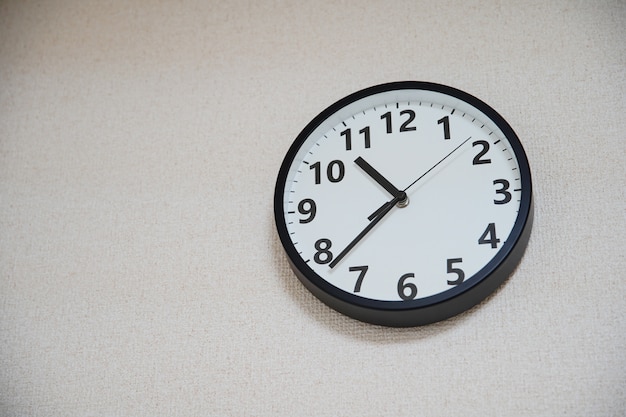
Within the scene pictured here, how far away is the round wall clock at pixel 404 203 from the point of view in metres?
1.17

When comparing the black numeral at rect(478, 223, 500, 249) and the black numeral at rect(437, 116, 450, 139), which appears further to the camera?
the black numeral at rect(437, 116, 450, 139)

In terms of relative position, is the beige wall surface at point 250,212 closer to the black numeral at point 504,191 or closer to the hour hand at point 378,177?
the black numeral at point 504,191

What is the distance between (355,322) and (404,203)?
0.25 metres

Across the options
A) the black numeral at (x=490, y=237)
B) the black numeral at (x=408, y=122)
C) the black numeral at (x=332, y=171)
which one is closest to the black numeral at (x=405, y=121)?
the black numeral at (x=408, y=122)

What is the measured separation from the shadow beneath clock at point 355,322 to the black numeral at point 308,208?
0.33 feet

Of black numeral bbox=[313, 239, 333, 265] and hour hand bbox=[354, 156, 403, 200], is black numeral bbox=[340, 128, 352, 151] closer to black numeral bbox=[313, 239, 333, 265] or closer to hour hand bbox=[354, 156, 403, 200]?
hour hand bbox=[354, 156, 403, 200]

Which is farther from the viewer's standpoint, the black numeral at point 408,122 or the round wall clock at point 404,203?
the black numeral at point 408,122

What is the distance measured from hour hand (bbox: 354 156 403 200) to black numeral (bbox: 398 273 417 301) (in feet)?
0.53

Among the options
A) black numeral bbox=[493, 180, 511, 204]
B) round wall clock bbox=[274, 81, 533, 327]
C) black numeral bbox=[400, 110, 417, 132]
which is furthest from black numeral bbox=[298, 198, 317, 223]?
black numeral bbox=[493, 180, 511, 204]

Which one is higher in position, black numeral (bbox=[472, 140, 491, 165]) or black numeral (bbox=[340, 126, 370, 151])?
black numeral (bbox=[340, 126, 370, 151])

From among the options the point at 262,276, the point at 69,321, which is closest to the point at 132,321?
the point at 69,321

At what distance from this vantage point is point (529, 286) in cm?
118

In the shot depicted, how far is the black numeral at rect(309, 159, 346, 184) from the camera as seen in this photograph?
4.33ft

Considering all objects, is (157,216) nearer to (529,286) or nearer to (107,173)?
(107,173)
